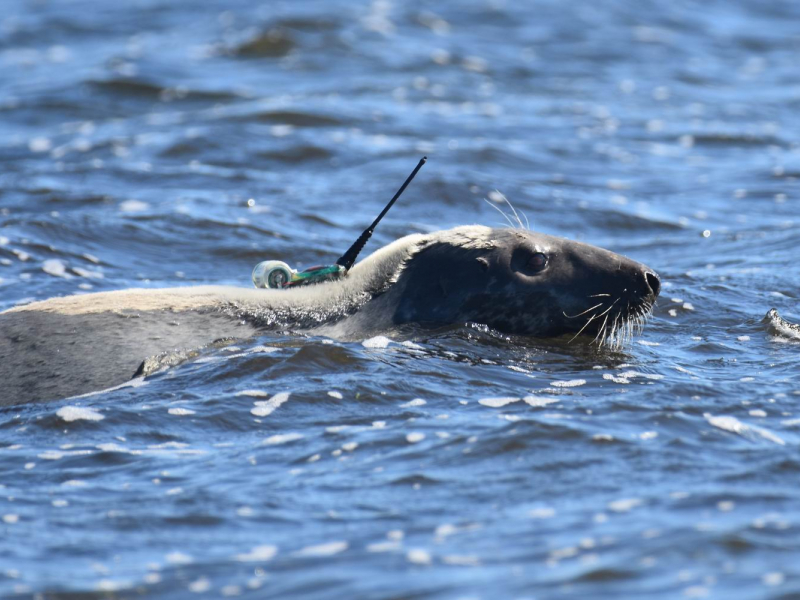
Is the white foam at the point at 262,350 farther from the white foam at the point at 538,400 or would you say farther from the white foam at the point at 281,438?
the white foam at the point at 538,400

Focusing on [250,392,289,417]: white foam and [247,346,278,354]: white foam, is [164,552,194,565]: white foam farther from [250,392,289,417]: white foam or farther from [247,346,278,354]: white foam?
[247,346,278,354]: white foam

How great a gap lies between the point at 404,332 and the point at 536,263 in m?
0.98

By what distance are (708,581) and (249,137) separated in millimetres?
12571

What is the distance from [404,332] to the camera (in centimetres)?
793

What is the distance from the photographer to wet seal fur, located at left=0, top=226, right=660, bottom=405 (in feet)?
24.4

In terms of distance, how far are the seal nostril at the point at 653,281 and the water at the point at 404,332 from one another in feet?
1.51

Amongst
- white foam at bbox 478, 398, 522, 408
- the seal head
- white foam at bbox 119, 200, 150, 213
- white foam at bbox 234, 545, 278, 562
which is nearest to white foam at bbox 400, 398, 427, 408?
white foam at bbox 478, 398, 522, 408

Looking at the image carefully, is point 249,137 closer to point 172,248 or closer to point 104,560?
point 172,248

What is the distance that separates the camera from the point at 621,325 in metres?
8.12

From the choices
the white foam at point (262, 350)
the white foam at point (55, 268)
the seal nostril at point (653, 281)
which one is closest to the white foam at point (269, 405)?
the white foam at point (262, 350)

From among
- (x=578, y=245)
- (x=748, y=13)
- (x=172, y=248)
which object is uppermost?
(x=748, y=13)

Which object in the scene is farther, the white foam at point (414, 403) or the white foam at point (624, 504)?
the white foam at point (414, 403)

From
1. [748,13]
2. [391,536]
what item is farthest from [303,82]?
[391,536]

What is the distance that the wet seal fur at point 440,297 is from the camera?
7.45 meters
